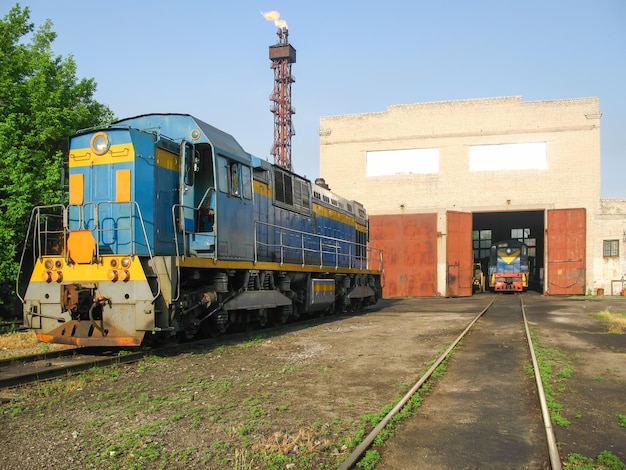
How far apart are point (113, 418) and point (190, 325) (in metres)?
4.18

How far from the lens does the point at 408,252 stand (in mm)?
31438

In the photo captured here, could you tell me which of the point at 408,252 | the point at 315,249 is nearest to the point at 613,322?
the point at 315,249

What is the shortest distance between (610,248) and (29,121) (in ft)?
93.4

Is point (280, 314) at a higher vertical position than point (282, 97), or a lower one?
lower

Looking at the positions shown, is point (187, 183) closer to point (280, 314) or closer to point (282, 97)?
point (280, 314)

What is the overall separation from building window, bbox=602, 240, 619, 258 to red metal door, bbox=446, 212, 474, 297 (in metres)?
7.11

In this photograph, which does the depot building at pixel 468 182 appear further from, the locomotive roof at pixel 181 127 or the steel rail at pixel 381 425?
the steel rail at pixel 381 425

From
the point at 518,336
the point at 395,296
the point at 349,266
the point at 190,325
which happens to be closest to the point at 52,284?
the point at 190,325

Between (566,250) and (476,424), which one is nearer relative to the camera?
(476,424)

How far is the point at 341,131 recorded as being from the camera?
33.3 metres

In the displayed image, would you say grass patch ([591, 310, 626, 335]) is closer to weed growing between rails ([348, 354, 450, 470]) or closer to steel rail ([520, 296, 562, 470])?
steel rail ([520, 296, 562, 470])

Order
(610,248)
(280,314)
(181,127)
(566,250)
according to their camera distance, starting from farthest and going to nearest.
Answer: (566,250) → (610,248) → (280,314) → (181,127)

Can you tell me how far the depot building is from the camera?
29359 millimetres

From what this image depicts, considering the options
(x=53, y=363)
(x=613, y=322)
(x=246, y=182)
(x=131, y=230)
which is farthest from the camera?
(x=613, y=322)
